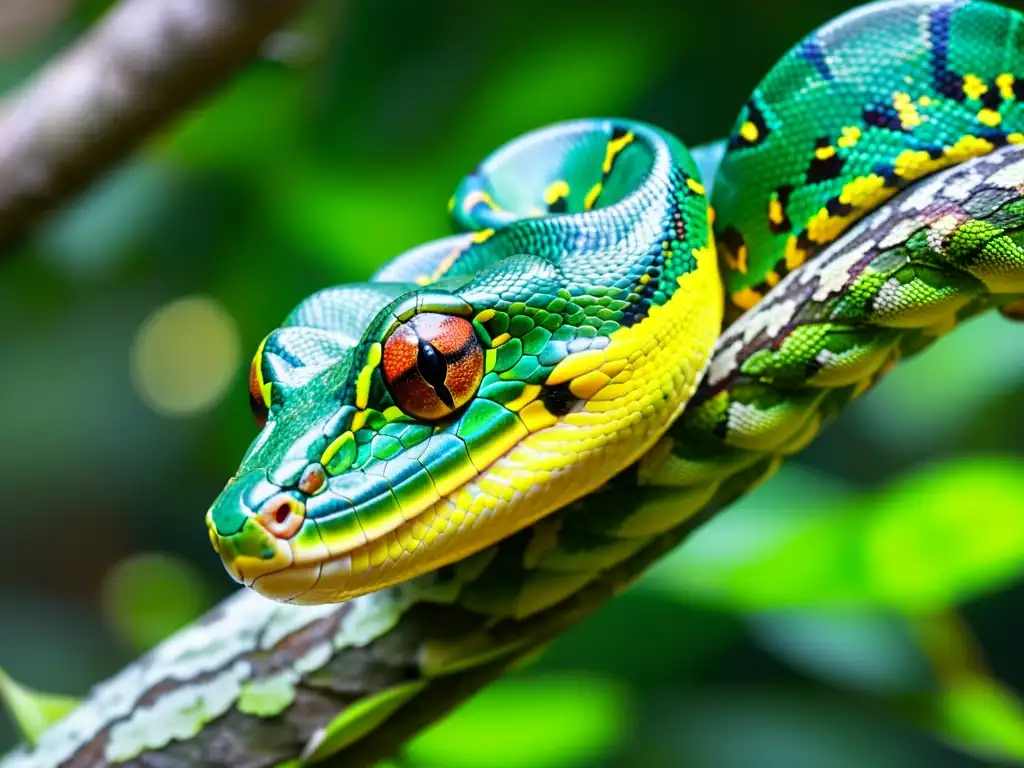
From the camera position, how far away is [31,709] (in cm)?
181

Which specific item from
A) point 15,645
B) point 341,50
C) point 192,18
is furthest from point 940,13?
point 15,645

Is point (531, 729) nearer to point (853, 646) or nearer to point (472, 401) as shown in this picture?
point (853, 646)

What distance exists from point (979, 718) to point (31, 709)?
2.16m

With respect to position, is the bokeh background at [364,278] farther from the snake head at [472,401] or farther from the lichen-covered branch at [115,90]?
the snake head at [472,401]

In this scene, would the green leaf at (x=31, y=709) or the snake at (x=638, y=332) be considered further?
the green leaf at (x=31, y=709)

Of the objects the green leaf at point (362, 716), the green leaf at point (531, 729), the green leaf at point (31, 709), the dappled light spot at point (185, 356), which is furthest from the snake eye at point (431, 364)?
the dappled light spot at point (185, 356)

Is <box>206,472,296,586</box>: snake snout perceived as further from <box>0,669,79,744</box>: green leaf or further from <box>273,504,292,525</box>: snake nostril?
<box>0,669,79,744</box>: green leaf

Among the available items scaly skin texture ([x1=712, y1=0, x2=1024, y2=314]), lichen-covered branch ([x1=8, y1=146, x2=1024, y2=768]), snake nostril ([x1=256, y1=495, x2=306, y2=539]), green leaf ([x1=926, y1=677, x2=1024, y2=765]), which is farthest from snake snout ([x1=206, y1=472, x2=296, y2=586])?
green leaf ([x1=926, y1=677, x2=1024, y2=765])

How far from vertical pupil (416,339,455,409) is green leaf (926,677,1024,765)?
6.16 feet

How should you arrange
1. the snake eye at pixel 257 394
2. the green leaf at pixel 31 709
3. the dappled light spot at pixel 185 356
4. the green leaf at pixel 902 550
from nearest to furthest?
the snake eye at pixel 257 394 < the green leaf at pixel 31 709 < the green leaf at pixel 902 550 < the dappled light spot at pixel 185 356

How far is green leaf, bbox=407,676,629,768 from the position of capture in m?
2.79

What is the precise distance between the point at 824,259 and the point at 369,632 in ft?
2.91

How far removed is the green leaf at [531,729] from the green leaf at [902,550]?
0.54 m

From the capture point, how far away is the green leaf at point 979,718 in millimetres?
2402
